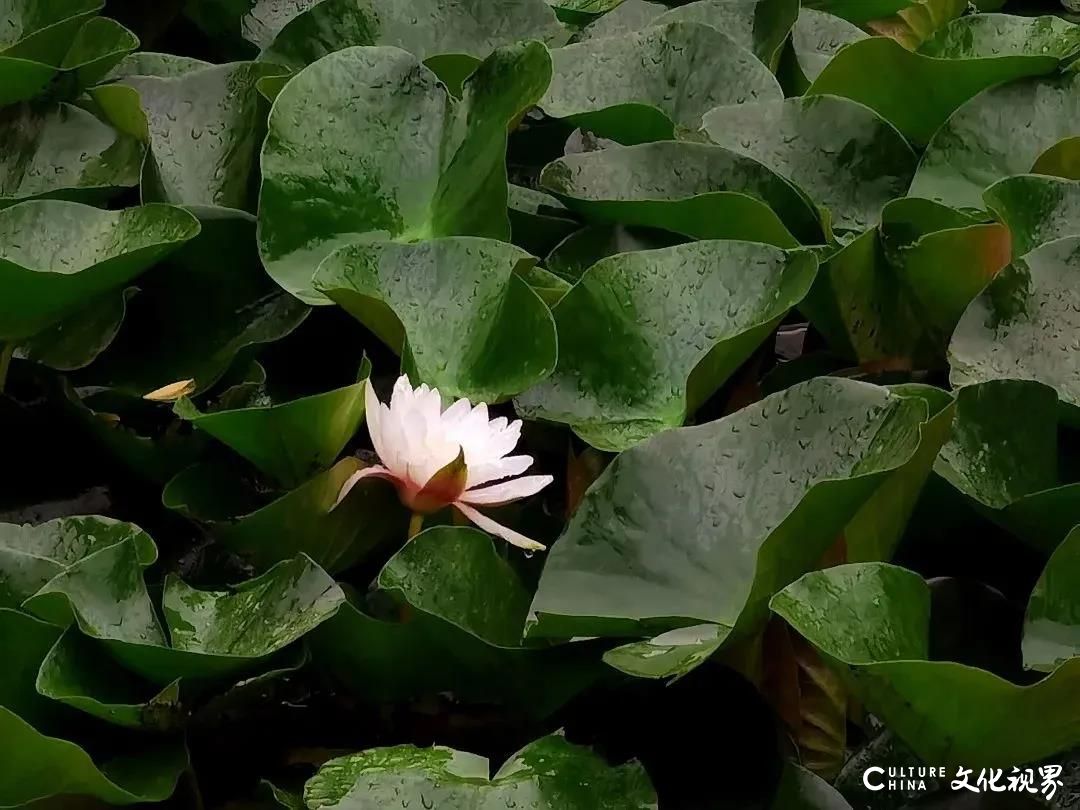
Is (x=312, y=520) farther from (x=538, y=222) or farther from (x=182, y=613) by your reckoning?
(x=538, y=222)

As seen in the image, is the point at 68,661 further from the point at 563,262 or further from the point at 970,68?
the point at 970,68

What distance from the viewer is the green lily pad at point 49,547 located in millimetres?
583

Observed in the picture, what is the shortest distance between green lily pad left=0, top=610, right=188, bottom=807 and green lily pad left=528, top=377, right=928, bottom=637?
187 millimetres

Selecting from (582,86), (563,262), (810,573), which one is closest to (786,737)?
(810,573)

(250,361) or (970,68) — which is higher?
(970,68)

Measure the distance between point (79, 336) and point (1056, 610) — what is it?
588mm

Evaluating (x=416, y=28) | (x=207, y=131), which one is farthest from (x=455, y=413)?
(x=416, y=28)

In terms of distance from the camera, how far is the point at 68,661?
21.6 inches

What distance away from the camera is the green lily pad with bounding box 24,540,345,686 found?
1.77ft

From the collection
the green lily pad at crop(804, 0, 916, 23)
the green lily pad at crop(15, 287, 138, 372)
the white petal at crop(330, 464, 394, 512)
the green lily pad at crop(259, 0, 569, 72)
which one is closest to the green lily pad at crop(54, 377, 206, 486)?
the green lily pad at crop(15, 287, 138, 372)

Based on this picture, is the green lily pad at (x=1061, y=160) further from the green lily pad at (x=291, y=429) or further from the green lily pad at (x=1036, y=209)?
the green lily pad at (x=291, y=429)

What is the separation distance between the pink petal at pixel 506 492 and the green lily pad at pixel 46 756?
19cm

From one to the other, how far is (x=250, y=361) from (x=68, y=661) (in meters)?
0.25

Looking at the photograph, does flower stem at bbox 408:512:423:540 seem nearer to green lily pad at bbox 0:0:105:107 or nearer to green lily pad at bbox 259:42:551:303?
green lily pad at bbox 259:42:551:303
